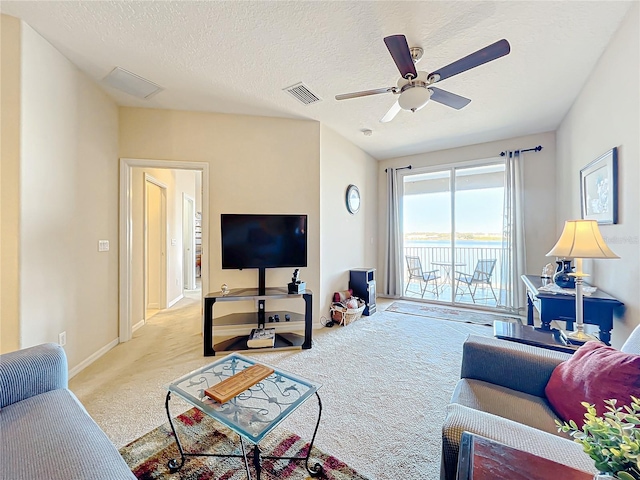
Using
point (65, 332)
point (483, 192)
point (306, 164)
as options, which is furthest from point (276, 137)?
point (483, 192)

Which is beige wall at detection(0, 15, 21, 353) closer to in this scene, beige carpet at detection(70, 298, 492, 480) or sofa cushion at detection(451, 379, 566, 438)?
beige carpet at detection(70, 298, 492, 480)

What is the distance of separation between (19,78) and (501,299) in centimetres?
587

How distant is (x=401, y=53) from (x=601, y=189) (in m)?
2.10

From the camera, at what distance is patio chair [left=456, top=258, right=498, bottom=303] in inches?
173

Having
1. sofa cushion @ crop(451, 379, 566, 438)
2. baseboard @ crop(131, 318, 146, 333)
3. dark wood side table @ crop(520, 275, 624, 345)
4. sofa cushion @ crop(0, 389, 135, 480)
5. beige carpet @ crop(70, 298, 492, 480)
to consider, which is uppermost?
dark wood side table @ crop(520, 275, 624, 345)

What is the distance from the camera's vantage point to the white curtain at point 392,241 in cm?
507

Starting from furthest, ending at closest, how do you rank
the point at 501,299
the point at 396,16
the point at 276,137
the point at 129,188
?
the point at 501,299, the point at 276,137, the point at 129,188, the point at 396,16

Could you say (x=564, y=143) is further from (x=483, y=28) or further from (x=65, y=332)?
(x=65, y=332)

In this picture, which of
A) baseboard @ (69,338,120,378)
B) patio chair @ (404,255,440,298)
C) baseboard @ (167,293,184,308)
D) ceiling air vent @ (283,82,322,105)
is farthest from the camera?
patio chair @ (404,255,440,298)

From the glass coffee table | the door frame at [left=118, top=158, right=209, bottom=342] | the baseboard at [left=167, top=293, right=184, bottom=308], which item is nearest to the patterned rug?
the glass coffee table

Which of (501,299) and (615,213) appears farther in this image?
(501,299)

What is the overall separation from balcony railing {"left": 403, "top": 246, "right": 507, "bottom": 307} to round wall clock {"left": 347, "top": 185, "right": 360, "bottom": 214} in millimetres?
1527

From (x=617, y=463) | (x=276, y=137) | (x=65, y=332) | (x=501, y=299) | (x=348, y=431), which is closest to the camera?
(x=617, y=463)

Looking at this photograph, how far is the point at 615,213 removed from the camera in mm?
2035
